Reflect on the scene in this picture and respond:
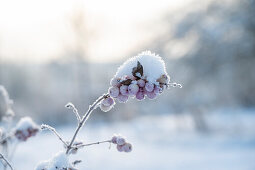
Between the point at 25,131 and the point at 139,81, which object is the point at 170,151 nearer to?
the point at 25,131

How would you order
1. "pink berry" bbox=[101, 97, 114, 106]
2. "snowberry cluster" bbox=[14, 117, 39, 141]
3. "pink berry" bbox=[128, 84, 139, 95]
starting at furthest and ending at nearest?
"snowberry cluster" bbox=[14, 117, 39, 141] → "pink berry" bbox=[101, 97, 114, 106] → "pink berry" bbox=[128, 84, 139, 95]

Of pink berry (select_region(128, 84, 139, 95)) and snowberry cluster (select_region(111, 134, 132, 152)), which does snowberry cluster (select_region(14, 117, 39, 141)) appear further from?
pink berry (select_region(128, 84, 139, 95))

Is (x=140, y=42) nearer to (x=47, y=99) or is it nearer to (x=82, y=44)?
(x=82, y=44)

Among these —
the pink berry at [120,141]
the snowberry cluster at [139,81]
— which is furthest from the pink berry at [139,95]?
the pink berry at [120,141]

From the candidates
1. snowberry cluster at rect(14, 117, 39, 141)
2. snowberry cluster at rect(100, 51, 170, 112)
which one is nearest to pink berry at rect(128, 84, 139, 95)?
snowberry cluster at rect(100, 51, 170, 112)

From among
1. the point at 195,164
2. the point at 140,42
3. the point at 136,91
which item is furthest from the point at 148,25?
the point at 136,91

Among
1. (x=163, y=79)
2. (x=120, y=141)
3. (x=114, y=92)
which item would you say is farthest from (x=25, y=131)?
(x=163, y=79)

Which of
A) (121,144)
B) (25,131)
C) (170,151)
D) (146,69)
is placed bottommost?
(121,144)

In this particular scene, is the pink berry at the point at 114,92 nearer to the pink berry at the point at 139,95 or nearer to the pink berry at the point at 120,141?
the pink berry at the point at 139,95

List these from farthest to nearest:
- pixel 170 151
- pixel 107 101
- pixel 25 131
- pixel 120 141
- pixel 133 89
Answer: pixel 170 151 → pixel 25 131 → pixel 120 141 → pixel 107 101 → pixel 133 89
